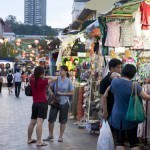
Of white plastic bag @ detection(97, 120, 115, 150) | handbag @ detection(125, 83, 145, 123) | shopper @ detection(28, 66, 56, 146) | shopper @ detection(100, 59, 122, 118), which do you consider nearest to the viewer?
handbag @ detection(125, 83, 145, 123)

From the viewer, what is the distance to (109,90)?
723 centimetres

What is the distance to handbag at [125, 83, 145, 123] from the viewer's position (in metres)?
6.52

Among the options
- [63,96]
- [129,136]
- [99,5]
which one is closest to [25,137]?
[63,96]

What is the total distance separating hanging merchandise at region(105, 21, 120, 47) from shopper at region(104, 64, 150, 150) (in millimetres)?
3388

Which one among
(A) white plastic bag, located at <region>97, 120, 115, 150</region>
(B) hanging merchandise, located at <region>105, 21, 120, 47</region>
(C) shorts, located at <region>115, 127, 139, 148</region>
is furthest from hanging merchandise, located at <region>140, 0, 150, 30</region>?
(C) shorts, located at <region>115, 127, 139, 148</region>

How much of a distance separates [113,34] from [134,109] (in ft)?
12.5

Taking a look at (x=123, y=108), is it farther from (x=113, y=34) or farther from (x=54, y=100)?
(x=54, y=100)

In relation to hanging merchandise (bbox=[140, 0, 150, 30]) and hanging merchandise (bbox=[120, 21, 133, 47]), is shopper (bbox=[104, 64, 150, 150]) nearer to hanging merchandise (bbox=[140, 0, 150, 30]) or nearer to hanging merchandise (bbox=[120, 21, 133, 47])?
hanging merchandise (bbox=[140, 0, 150, 30])

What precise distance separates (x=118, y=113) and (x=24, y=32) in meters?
157

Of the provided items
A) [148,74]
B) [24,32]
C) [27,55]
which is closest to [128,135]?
[148,74]

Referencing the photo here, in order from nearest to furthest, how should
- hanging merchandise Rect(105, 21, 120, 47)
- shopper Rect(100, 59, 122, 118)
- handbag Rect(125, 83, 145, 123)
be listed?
handbag Rect(125, 83, 145, 123) → shopper Rect(100, 59, 122, 118) → hanging merchandise Rect(105, 21, 120, 47)

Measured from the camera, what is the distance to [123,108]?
668 cm

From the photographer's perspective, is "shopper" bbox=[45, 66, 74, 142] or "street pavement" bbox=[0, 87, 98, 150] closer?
"street pavement" bbox=[0, 87, 98, 150]

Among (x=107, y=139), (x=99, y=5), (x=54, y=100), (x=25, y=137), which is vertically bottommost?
(x=25, y=137)
